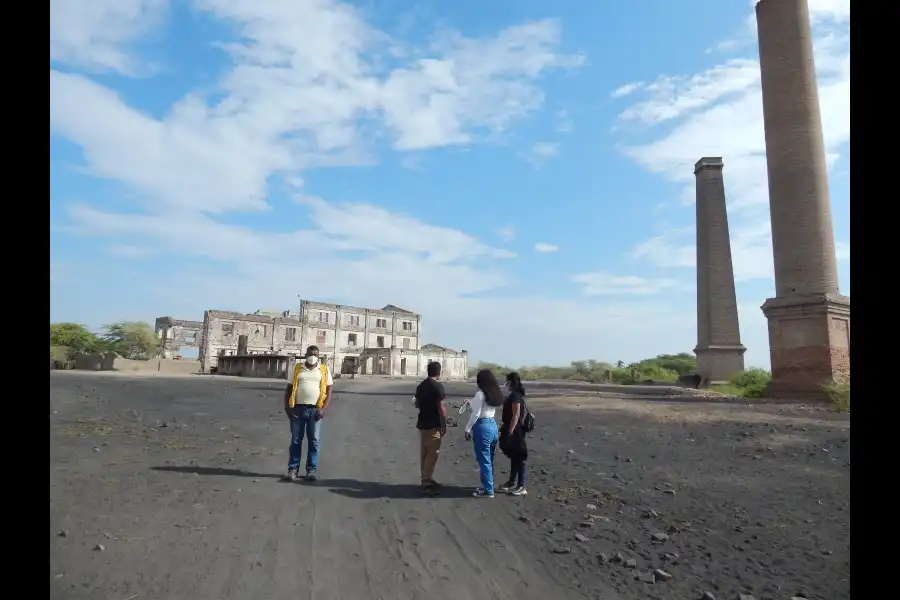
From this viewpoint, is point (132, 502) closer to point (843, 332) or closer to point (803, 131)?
point (843, 332)

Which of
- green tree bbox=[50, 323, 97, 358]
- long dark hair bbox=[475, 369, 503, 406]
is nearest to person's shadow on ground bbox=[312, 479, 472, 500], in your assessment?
long dark hair bbox=[475, 369, 503, 406]

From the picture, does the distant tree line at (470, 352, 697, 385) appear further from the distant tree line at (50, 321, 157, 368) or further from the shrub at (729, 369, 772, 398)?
the distant tree line at (50, 321, 157, 368)

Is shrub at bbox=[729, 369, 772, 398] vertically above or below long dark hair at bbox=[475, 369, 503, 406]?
below

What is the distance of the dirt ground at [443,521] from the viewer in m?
4.21

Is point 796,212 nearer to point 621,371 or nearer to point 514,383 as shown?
point 514,383

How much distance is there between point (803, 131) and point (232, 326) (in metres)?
49.8

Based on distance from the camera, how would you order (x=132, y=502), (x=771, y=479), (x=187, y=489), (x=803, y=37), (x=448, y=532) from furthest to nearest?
(x=803, y=37), (x=771, y=479), (x=187, y=489), (x=132, y=502), (x=448, y=532)

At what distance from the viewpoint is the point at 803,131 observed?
1886 centimetres

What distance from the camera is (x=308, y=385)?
7547mm

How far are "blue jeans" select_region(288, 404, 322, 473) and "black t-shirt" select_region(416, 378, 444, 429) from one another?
1.49 metres

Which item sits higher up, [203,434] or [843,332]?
[843,332]

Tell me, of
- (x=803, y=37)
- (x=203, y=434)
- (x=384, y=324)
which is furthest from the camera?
(x=384, y=324)

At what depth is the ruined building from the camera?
53.3 m
